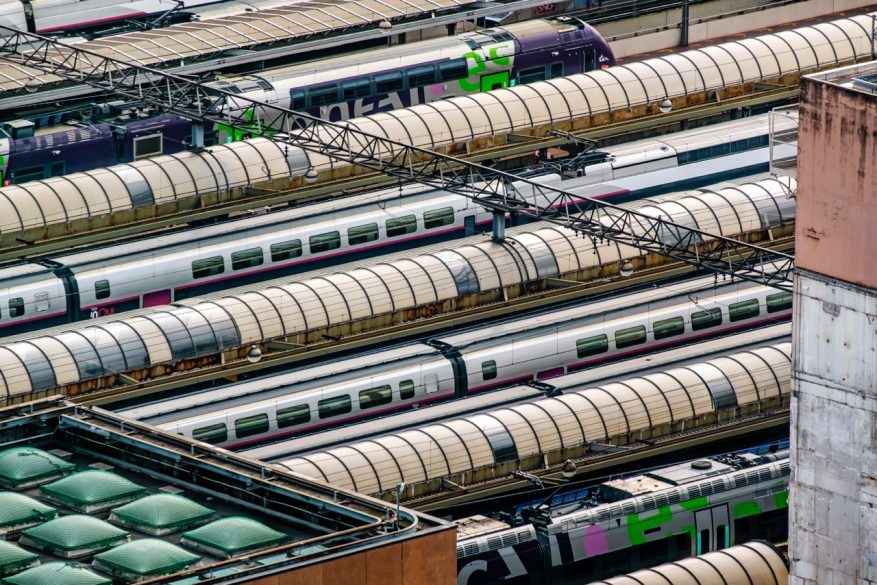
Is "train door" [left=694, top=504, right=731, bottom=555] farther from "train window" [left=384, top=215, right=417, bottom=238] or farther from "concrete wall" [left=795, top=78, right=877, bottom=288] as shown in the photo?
"train window" [left=384, top=215, right=417, bottom=238]

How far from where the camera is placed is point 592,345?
64.2m

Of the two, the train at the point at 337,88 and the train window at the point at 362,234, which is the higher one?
the train at the point at 337,88

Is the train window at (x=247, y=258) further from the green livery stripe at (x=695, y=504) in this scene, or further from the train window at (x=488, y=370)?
the green livery stripe at (x=695, y=504)

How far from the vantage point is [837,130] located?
1587 inches

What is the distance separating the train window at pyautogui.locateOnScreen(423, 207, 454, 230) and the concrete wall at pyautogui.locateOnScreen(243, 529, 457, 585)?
3419cm

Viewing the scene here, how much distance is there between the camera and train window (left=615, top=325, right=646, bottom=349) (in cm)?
6488

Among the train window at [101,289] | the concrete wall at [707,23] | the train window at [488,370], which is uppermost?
the train window at [101,289]

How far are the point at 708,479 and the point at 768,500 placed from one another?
190 centimetres

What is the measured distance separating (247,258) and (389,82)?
15993mm

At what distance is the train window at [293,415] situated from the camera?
58.8 metres

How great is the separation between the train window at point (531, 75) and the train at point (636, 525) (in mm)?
30403

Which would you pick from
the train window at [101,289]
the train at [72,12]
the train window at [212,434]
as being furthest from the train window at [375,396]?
the train at [72,12]

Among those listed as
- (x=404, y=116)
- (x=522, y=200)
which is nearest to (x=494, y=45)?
(x=404, y=116)

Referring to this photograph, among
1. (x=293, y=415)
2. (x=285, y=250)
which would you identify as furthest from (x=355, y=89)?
(x=293, y=415)
